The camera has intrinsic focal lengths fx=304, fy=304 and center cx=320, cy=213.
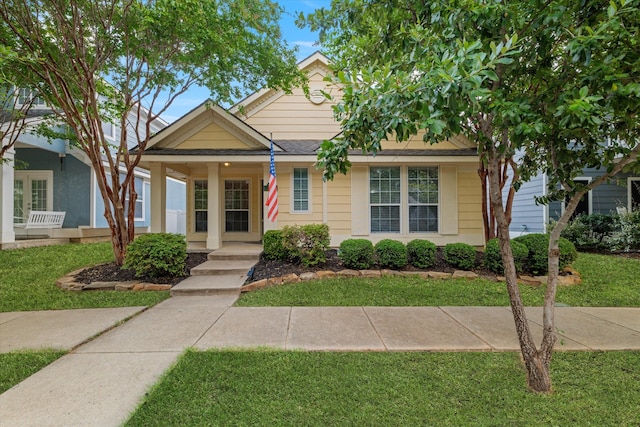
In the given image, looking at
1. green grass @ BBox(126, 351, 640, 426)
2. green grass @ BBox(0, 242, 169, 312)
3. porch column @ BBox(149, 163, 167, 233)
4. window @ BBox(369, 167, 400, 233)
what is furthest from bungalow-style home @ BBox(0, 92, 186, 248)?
green grass @ BBox(126, 351, 640, 426)

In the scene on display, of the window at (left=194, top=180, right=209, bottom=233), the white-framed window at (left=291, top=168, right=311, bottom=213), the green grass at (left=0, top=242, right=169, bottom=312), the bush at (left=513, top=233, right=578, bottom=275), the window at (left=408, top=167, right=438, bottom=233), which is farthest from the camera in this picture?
the window at (left=194, top=180, right=209, bottom=233)

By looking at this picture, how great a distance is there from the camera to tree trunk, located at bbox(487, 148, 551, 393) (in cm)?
270

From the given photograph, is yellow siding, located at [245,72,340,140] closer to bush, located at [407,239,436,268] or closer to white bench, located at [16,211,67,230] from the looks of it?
bush, located at [407,239,436,268]

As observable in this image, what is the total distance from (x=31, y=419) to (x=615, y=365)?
210 inches

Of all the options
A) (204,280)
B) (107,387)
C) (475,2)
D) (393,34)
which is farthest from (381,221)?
(107,387)

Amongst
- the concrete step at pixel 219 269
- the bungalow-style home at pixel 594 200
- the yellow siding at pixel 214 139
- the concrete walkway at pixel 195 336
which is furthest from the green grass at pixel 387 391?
the bungalow-style home at pixel 594 200

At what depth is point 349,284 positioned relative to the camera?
6.39 m

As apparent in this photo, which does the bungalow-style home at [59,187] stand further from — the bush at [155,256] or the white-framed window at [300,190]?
the white-framed window at [300,190]

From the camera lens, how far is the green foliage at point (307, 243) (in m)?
7.25

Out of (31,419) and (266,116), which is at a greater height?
(266,116)

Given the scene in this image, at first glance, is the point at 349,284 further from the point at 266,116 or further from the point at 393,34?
the point at 266,116

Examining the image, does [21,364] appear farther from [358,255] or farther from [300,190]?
[300,190]

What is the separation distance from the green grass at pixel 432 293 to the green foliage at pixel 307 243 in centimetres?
81

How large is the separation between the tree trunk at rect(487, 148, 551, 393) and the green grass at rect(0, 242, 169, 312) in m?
5.47
